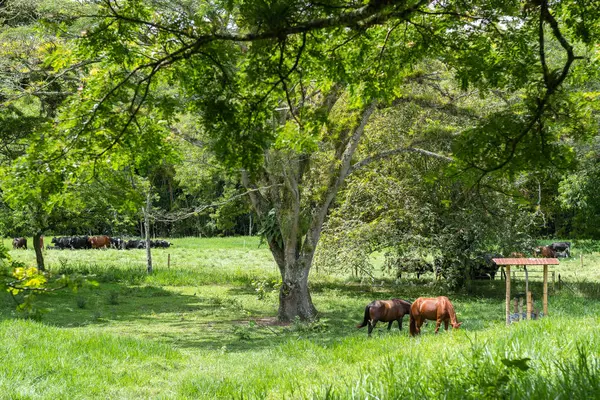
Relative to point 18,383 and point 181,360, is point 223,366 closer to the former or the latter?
point 181,360

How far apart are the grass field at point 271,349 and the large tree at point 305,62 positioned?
171 centimetres

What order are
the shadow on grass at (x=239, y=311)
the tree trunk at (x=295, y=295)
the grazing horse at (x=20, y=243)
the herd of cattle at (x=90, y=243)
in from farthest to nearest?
1. the herd of cattle at (x=90, y=243)
2. the grazing horse at (x=20, y=243)
3. the tree trunk at (x=295, y=295)
4. the shadow on grass at (x=239, y=311)

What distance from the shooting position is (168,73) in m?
5.74

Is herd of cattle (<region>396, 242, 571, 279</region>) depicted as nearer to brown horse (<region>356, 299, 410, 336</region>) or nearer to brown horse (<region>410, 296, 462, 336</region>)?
brown horse (<region>356, 299, 410, 336</region>)

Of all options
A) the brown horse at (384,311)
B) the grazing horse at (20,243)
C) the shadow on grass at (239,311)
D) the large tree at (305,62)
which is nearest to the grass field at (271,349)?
the shadow on grass at (239,311)

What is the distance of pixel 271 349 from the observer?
10000 millimetres

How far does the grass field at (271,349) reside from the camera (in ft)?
12.5

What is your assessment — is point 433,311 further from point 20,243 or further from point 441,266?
point 20,243

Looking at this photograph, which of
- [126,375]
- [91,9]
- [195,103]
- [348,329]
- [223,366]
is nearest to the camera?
[195,103]

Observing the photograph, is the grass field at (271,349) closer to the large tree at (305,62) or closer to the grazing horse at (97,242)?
the large tree at (305,62)

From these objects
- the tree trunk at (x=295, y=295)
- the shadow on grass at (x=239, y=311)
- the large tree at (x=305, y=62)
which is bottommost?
the shadow on grass at (x=239, y=311)

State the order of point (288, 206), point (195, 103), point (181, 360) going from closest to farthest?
point (195, 103) → point (181, 360) → point (288, 206)

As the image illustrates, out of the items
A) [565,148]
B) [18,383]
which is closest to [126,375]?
[18,383]

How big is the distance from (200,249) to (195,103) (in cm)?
3836
